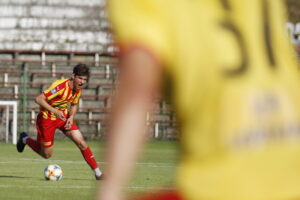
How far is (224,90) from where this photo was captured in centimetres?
265

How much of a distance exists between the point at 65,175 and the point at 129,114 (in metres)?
12.6

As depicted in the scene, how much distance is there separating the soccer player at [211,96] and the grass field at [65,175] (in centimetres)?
522

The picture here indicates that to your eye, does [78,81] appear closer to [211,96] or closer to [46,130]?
[46,130]

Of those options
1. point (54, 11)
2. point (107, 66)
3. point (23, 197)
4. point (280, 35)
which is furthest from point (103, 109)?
point (280, 35)

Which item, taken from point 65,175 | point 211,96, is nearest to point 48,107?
point 65,175

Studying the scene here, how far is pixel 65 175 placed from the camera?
1498 cm

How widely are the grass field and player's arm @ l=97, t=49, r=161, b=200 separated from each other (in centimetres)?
541

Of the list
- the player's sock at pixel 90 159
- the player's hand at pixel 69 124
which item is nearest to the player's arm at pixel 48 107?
the player's hand at pixel 69 124

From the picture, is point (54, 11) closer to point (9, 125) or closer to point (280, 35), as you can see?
point (9, 125)

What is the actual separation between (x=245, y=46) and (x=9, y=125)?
25.3 meters

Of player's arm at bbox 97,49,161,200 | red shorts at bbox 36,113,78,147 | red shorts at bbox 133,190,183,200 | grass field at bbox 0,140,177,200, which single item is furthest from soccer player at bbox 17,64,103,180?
player's arm at bbox 97,49,161,200

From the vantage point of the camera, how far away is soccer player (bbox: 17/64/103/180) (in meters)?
14.7

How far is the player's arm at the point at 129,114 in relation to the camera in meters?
2.51

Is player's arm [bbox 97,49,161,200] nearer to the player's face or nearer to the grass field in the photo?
the grass field
